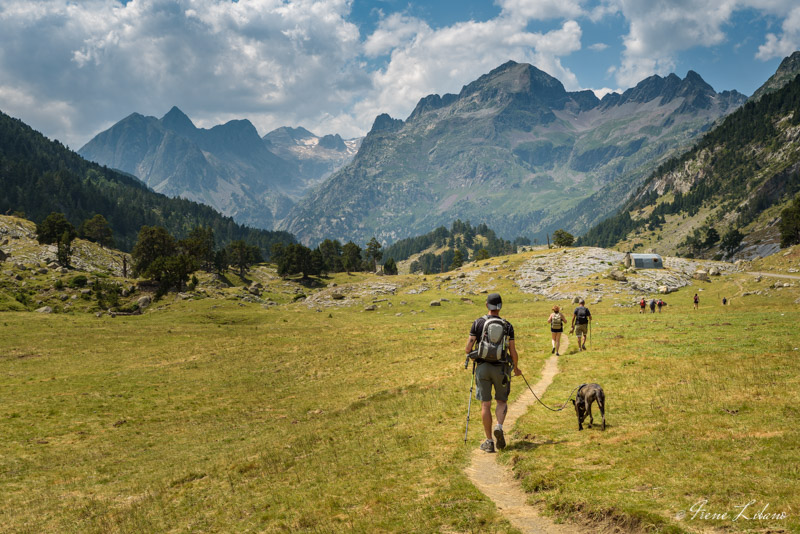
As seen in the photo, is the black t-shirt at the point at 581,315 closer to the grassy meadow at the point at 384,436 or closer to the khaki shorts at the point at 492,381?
the grassy meadow at the point at 384,436

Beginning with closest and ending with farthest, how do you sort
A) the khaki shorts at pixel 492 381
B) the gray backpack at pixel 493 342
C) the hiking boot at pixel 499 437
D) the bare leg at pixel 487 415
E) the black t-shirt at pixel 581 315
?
the gray backpack at pixel 493 342 < the khaki shorts at pixel 492 381 < the bare leg at pixel 487 415 < the hiking boot at pixel 499 437 < the black t-shirt at pixel 581 315

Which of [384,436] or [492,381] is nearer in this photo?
[492,381]

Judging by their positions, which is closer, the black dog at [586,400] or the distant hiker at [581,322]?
the black dog at [586,400]

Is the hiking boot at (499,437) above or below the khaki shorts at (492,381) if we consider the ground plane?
below

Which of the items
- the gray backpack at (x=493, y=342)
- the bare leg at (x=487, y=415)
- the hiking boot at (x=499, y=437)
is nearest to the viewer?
the gray backpack at (x=493, y=342)

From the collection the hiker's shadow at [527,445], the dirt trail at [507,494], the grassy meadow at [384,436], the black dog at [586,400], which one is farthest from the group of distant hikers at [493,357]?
the black dog at [586,400]

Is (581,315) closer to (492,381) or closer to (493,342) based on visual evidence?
(492,381)

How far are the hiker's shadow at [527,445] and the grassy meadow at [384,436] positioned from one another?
0.11 meters

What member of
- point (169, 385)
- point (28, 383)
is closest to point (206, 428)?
point (169, 385)

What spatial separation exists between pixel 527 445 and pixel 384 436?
6.74 m

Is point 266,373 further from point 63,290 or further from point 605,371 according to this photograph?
point 63,290

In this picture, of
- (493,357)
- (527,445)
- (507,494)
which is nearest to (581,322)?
(527,445)

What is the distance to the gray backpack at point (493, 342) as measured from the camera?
12.6 m

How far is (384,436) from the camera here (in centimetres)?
1814
